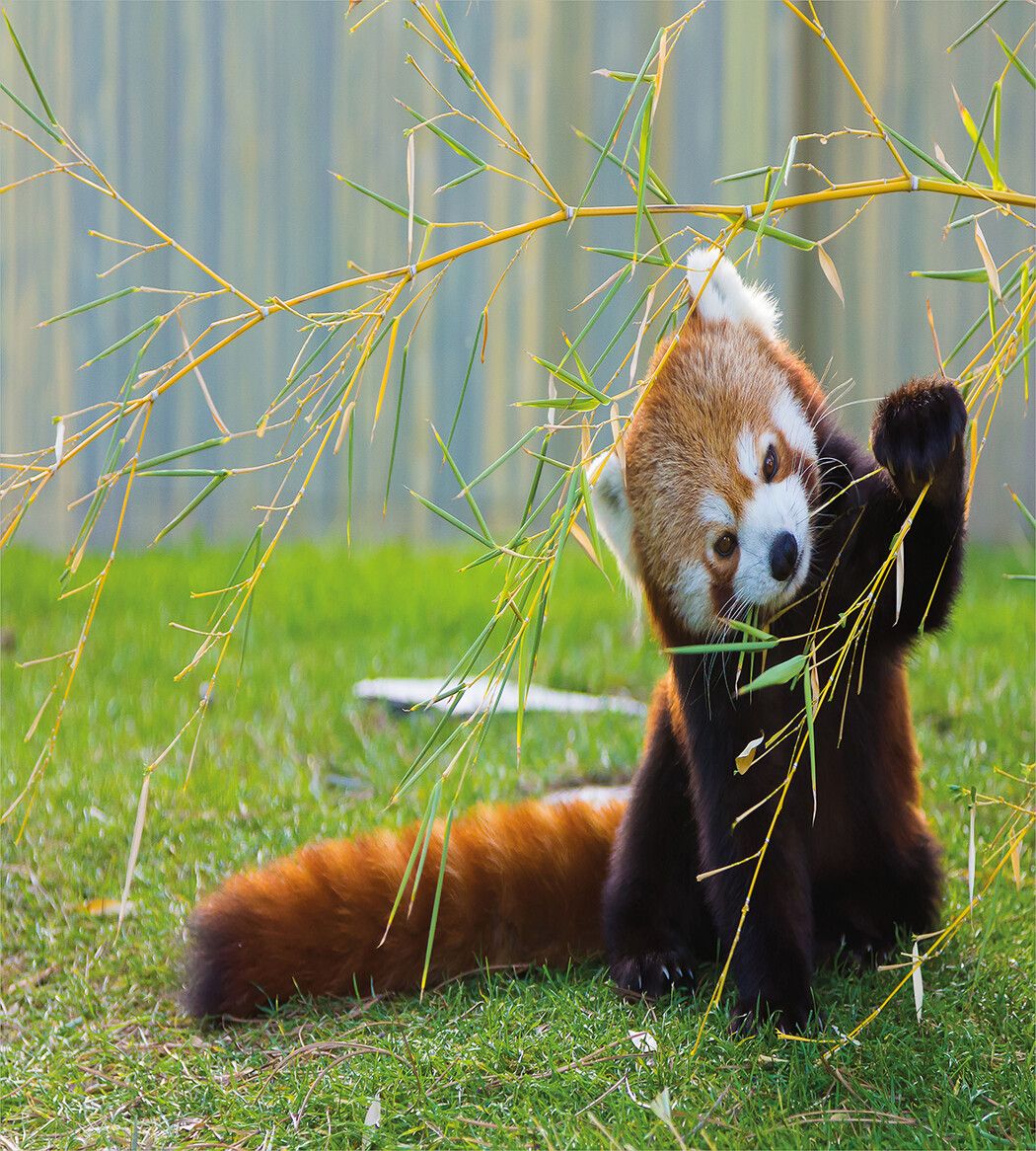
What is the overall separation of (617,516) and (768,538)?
34 cm

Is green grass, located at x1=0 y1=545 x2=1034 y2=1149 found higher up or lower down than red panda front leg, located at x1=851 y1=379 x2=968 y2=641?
lower down

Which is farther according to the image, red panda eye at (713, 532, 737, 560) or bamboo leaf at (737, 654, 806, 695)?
red panda eye at (713, 532, 737, 560)

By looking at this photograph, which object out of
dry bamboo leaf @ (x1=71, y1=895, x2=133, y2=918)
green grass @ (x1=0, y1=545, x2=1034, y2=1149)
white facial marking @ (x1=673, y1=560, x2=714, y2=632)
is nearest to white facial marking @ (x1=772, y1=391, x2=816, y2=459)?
white facial marking @ (x1=673, y1=560, x2=714, y2=632)

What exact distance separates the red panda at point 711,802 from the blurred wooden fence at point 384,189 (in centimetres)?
442

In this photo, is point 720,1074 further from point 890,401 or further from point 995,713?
point 995,713

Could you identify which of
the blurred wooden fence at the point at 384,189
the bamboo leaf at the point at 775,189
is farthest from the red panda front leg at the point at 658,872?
the blurred wooden fence at the point at 384,189

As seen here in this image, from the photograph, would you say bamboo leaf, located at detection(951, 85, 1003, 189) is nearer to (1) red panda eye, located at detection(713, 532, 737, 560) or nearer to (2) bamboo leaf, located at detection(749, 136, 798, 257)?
(2) bamboo leaf, located at detection(749, 136, 798, 257)

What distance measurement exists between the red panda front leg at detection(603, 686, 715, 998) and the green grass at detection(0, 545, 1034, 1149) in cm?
9

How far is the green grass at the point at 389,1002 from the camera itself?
68.0 inches

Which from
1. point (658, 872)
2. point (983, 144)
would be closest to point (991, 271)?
point (983, 144)

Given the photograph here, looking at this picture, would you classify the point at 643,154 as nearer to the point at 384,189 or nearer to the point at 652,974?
the point at 652,974

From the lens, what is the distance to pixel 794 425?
209 centimetres

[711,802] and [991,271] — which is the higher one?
[991,271]

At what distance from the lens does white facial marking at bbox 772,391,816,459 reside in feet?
6.81
